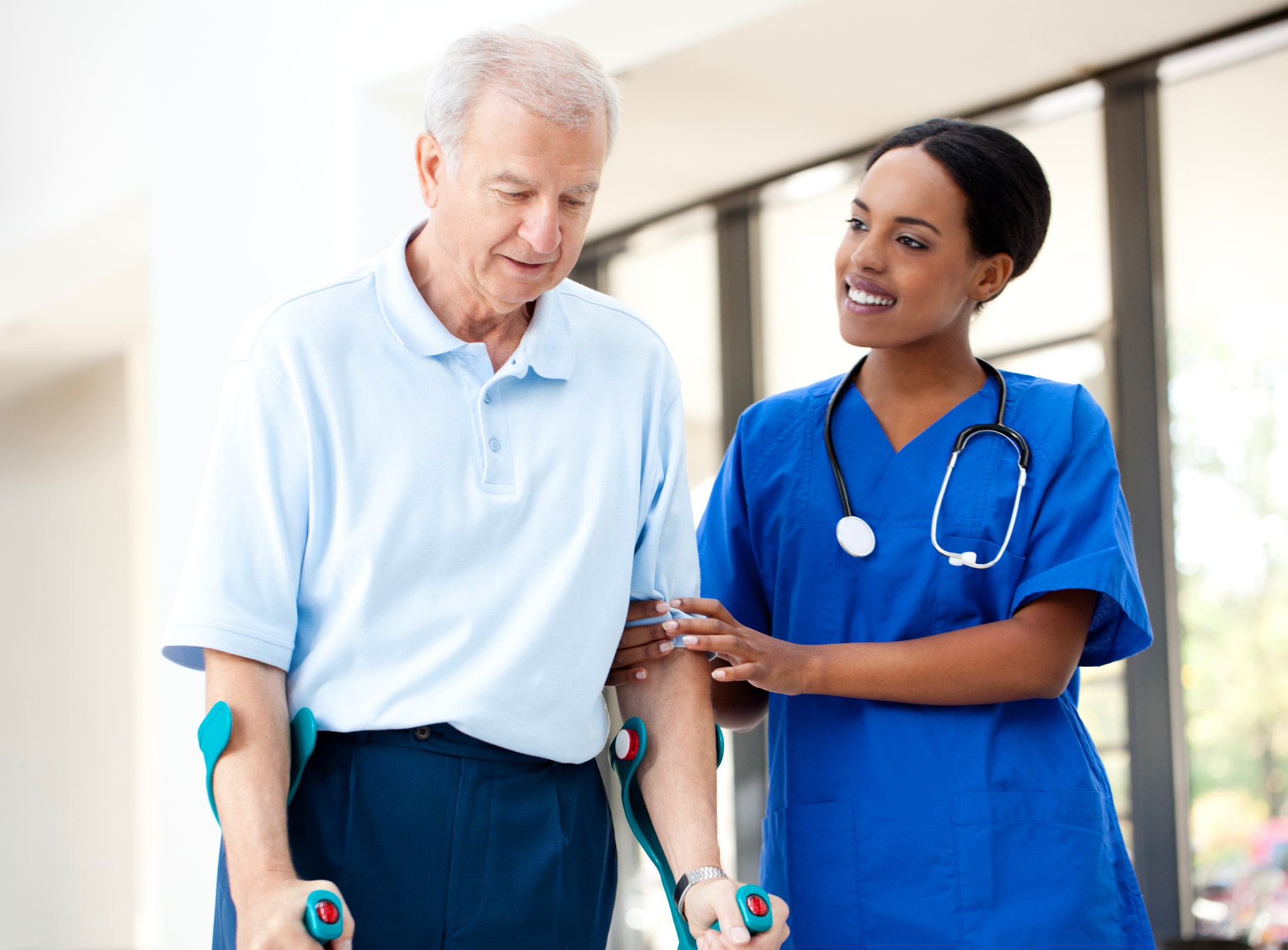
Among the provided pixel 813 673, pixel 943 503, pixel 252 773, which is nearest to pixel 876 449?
pixel 943 503

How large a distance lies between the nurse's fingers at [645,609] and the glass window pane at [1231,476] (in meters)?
2.24

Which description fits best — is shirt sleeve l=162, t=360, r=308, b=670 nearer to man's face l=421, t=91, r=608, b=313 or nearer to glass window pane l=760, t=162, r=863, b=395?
man's face l=421, t=91, r=608, b=313

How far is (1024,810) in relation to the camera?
4.74ft

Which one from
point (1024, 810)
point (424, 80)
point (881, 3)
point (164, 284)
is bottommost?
point (1024, 810)

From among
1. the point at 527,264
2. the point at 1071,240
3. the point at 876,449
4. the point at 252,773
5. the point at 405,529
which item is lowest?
the point at 252,773

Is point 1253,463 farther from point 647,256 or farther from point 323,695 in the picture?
point 323,695

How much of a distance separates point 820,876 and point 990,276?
30.2 inches

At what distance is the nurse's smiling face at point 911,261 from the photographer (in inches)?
63.1

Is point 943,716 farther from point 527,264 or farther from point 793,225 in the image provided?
point 793,225

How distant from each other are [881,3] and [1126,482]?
1281 mm

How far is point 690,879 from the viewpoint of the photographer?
4.15ft

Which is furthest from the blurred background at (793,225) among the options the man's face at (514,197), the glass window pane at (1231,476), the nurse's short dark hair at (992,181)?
the man's face at (514,197)

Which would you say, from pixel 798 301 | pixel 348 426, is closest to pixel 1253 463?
pixel 798 301

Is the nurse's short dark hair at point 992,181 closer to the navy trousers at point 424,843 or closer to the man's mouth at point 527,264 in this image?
the man's mouth at point 527,264
